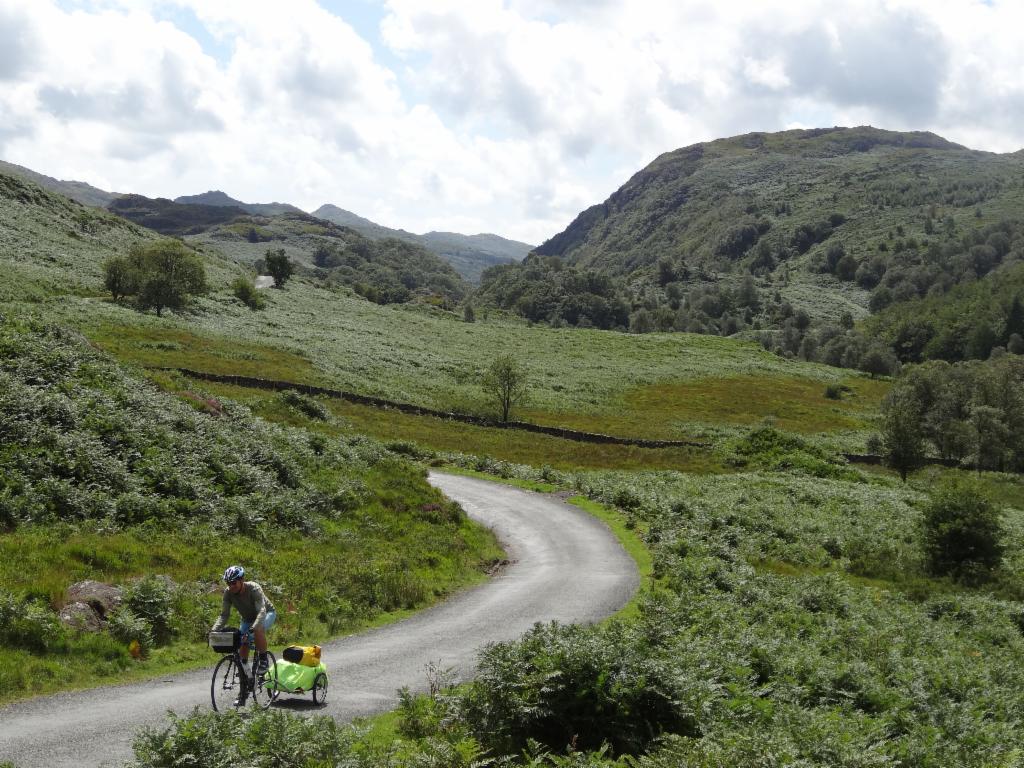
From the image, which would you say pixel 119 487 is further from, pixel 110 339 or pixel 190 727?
pixel 110 339

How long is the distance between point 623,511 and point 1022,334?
196 metres

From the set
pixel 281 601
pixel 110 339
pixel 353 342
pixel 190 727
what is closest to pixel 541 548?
pixel 281 601

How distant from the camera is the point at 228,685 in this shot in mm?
12531

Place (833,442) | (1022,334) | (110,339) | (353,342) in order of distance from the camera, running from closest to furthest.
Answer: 1. (110,339)
2. (833,442)
3. (353,342)
4. (1022,334)

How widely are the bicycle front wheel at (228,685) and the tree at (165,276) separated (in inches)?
3462

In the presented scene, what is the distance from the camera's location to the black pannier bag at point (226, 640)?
1223cm

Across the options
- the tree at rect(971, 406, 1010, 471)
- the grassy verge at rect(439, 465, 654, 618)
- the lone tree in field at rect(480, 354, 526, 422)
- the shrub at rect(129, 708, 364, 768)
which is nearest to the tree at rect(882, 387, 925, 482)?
the tree at rect(971, 406, 1010, 471)

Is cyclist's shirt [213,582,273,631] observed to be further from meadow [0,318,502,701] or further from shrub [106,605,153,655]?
shrub [106,605,153,655]

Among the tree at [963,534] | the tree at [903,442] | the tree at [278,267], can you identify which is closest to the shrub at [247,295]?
the tree at [278,267]

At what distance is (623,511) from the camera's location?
35.5 metres

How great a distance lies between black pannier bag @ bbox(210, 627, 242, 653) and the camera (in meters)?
12.2

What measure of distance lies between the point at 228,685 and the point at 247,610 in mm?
1191

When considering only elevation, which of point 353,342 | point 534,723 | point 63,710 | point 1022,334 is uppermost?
point 1022,334

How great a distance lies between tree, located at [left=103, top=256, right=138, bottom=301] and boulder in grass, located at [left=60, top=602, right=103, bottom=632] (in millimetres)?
87699
